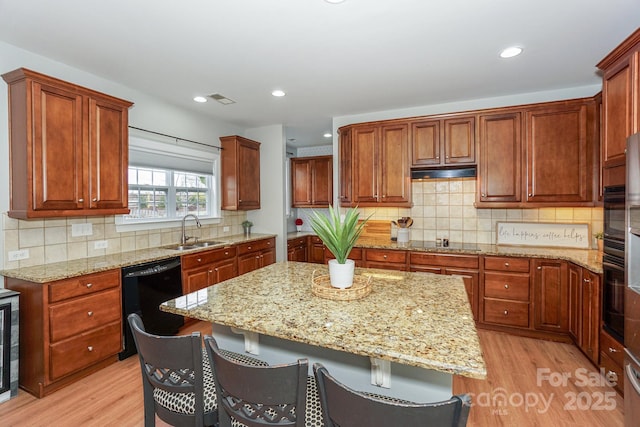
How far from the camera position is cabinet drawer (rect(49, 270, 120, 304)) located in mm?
2269

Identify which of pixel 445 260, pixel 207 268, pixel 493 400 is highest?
pixel 445 260

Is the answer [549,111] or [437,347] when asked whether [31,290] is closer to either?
[437,347]

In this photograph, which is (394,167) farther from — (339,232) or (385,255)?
(339,232)

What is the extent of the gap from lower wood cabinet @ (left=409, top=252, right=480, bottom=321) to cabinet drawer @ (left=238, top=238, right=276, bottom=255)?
2157 mm

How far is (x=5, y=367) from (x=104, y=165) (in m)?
1.66

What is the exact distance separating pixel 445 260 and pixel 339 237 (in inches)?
89.6

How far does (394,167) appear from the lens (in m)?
3.90

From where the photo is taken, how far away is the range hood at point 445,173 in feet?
11.6

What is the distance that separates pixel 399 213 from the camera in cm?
425

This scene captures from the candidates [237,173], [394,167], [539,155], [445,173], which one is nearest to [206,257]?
[237,173]

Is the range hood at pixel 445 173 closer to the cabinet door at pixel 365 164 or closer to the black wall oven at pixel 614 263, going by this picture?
the cabinet door at pixel 365 164

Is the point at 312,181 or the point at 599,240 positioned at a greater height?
the point at 312,181

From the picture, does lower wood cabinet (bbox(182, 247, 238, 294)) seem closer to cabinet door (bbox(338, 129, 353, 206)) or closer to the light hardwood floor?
the light hardwood floor

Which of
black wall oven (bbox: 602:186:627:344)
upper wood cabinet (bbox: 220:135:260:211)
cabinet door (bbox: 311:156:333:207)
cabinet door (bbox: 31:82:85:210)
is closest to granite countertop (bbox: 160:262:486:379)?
black wall oven (bbox: 602:186:627:344)
